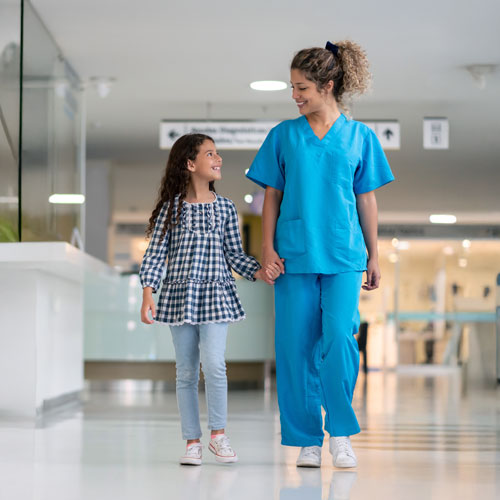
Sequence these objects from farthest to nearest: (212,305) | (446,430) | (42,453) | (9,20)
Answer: (9,20) < (446,430) < (42,453) < (212,305)

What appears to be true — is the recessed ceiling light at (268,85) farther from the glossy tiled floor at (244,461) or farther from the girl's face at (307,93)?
the girl's face at (307,93)

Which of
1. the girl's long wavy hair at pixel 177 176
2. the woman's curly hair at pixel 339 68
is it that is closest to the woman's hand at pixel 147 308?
the girl's long wavy hair at pixel 177 176

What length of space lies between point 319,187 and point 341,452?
0.93 meters

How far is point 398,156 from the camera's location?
11.8m

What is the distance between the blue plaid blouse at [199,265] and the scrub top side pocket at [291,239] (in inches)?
4.7

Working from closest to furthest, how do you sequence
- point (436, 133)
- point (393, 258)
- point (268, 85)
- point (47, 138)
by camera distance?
1. point (47, 138)
2. point (268, 85)
3. point (436, 133)
4. point (393, 258)

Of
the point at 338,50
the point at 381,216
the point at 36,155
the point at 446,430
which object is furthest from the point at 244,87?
the point at 381,216

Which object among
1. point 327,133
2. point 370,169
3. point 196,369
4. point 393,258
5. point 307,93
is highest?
point 307,93

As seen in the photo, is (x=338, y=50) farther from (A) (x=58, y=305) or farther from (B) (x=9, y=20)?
(A) (x=58, y=305)

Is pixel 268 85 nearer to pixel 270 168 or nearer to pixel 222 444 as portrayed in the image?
pixel 270 168

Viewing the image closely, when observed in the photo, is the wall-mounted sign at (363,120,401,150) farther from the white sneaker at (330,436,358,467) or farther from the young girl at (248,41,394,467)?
the white sneaker at (330,436,358,467)

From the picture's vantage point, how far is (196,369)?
338cm

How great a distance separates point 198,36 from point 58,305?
7.00 ft

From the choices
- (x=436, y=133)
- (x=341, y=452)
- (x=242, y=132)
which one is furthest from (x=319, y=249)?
(x=436, y=133)
